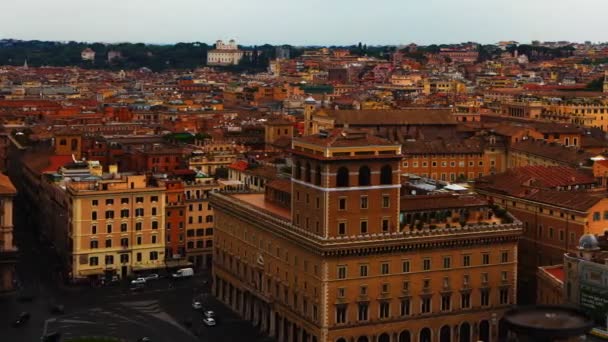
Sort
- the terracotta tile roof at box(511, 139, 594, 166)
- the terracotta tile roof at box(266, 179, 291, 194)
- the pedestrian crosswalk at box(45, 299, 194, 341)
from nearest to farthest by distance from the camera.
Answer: the pedestrian crosswalk at box(45, 299, 194, 341), the terracotta tile roof at box(266, 179, 291, 194), the terracotta tile roof at box(511, 139, 594, 166)

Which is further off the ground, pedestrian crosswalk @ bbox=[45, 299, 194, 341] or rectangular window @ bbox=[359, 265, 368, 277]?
rectangular window @ bbox=[359, 265, 368, 277]

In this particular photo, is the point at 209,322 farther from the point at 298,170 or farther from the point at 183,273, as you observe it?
the point at 183,273

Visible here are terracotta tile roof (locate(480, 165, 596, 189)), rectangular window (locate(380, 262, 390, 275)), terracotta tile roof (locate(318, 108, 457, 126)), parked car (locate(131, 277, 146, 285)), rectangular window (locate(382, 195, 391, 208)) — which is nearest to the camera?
rectangular window (locate(380, 262, 390, 275))

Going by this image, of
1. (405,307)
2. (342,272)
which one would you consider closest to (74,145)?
(342,272)

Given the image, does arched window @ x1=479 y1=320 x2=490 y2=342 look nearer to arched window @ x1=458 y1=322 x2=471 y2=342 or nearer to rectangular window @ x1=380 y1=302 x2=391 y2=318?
arched window @ x1=458 y1=322 x2=471 y2=342

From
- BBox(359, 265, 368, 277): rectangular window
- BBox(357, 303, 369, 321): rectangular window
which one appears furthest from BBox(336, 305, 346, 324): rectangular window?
BBox(359, 265, 368, 277): rectangular window

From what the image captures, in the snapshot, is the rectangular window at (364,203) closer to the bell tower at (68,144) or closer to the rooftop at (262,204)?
the rooftop at (262,204)

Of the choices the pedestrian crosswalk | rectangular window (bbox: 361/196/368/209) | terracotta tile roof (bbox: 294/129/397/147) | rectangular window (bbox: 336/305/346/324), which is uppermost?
terracotta tile roof (bbox: 294/129/397/147)

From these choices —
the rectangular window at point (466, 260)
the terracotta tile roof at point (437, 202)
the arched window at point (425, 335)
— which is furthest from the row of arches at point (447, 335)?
the terracotta tile roof at point (437, 202)
